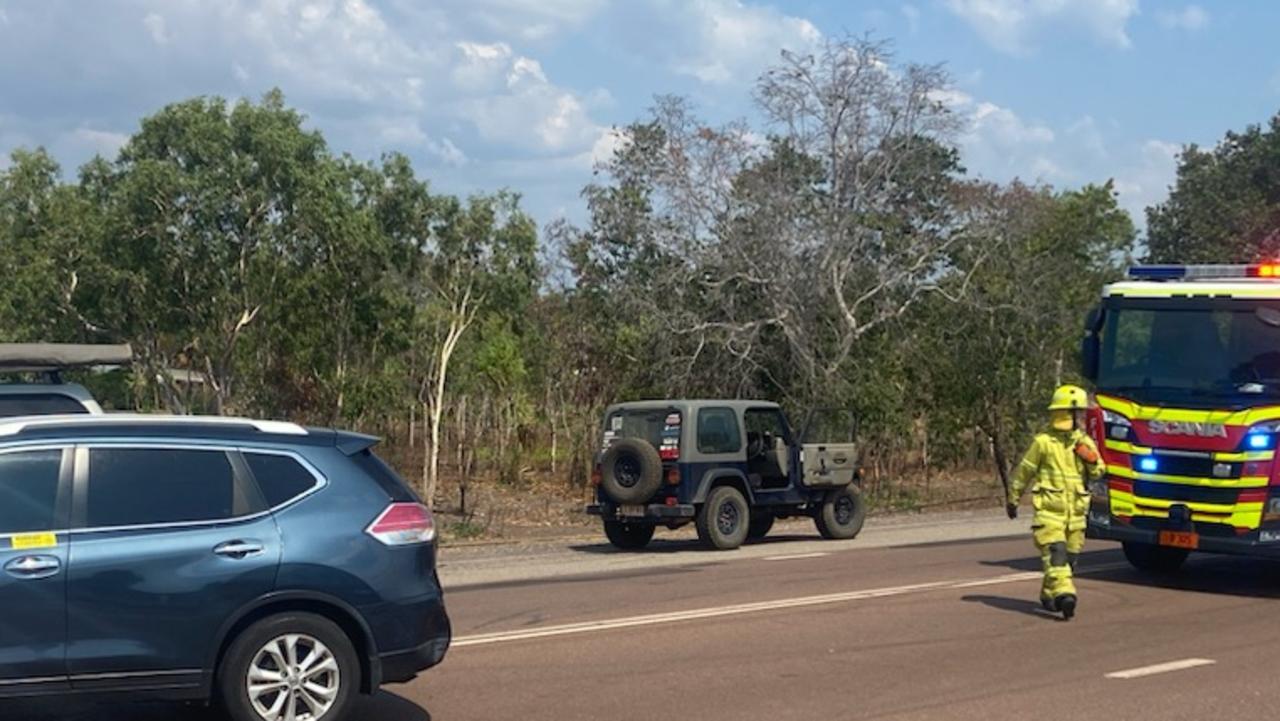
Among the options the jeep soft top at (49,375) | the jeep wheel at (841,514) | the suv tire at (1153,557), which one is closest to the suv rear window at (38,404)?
the jeep soft top at (49,375)

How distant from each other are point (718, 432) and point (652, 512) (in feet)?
4.49

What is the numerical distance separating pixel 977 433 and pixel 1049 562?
20.4m

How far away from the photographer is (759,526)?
2100 cm

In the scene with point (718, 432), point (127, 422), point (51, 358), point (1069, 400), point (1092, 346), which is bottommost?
point (718, 432)

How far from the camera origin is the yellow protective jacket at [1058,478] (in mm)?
12133

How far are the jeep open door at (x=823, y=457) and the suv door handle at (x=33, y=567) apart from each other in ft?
46.0

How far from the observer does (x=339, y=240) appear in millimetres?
27500

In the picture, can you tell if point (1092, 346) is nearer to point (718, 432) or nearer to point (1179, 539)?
point (1179, 539)

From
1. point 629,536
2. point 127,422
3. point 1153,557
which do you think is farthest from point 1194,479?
point 127,422

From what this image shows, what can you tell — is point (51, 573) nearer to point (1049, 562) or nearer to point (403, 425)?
point (1049, 562)

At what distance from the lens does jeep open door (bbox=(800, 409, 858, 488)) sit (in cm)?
2019

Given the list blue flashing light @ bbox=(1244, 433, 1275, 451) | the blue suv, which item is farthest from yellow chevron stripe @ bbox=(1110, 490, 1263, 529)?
the blue suv

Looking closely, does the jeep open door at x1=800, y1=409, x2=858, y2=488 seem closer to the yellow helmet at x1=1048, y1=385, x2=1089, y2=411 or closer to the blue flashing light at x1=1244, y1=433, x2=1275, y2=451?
the blue flashing light at x1=1244, y1=433, x2=1275, y2=451

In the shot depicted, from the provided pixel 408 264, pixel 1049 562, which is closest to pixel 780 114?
pixel 408 264
